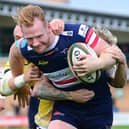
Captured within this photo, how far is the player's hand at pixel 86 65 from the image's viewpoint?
560 centimetres

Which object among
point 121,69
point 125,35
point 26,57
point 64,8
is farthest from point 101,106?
point 125,35

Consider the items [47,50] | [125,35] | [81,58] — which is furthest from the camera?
[125,35]

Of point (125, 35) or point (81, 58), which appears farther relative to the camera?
point (125, 35)

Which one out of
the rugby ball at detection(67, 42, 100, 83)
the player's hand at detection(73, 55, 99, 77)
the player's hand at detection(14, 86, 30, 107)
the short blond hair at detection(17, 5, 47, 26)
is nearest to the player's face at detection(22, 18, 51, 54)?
the short blond hair at detection(17, 5, 47, 26)

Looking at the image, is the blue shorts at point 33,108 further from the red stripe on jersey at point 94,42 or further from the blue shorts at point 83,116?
the red stripe on jersey at point 94,42

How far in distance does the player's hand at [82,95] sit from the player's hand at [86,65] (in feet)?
1.78

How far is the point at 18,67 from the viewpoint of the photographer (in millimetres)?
6777

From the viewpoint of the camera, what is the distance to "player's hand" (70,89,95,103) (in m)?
6.19

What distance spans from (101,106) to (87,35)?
0.80m

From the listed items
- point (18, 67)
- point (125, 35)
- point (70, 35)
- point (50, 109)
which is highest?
point (70, 35)

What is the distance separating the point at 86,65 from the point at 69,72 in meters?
0.59

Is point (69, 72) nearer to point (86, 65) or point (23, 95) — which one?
point (86, 65)

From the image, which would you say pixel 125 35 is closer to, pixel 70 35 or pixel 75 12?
pixel 75 12

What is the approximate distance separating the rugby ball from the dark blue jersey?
0.19 metres
